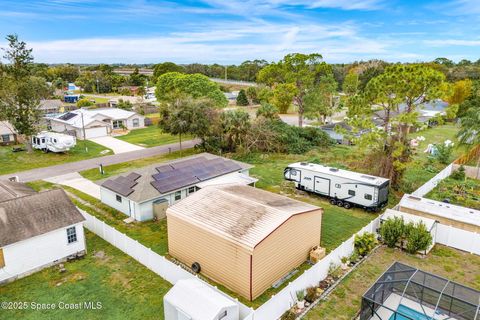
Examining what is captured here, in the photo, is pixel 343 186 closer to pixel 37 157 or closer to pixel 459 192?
pixel 459 192

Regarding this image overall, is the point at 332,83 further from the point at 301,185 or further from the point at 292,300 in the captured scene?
the point at 292,300

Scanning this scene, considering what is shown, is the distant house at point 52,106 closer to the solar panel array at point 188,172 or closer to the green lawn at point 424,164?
the solar panel array at point 188,172

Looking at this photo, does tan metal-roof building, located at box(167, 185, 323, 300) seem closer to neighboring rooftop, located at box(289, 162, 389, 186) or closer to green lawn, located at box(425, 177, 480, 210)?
neighboring rooftop, located at box(289, 162, 389, 186)

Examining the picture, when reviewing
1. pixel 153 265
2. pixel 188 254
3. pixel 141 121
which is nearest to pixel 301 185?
pixel 188 254

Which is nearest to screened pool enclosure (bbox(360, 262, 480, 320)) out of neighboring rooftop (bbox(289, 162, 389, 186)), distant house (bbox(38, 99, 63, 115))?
neighboring rooftop (bbox(289, 162, 389, 186))

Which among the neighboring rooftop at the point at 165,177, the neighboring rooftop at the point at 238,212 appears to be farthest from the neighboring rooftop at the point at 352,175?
the neighboring rooftop at the point at 238,212
